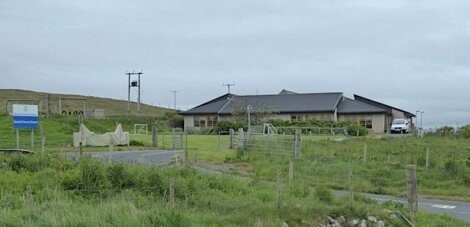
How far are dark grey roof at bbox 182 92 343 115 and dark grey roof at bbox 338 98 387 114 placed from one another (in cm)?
91

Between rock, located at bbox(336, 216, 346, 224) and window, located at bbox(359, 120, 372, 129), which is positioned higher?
window, located at bbox(359, 120, 372, 129)

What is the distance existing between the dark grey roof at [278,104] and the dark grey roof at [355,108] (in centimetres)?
91

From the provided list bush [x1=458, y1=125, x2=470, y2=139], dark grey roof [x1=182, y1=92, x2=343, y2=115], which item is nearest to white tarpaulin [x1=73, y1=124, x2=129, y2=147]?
bush [x1=458, y1=125, x2=470, y2=139]

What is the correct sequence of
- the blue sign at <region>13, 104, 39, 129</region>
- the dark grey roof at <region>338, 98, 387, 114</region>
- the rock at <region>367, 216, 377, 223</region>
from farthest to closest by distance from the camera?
the dark grey roof at <region>338, 98, 387, 114</region>
the blue sign at <region>13, 104, 39, 129</region>
the rock at <region>367, 216, 377, 223</region>

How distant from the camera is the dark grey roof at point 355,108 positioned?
7350 cm

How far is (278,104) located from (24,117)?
52.7 meters

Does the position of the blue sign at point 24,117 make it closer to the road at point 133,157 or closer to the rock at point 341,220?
the road at point 133,157

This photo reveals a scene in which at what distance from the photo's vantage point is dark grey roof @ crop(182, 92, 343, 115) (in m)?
76.3

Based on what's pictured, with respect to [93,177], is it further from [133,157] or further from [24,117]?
[24,117]

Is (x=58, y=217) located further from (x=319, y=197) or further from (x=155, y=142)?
(x=155, y=142)

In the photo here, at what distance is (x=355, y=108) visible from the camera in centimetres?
7544

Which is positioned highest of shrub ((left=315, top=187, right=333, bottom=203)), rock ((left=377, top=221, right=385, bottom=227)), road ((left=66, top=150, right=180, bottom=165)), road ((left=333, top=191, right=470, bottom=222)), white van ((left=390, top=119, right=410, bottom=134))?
white van ((left=390, top=119, right=410, bottom=134))

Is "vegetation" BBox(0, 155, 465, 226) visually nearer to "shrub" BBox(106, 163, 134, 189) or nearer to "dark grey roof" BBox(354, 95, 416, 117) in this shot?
"shrub" BBox(106, 163, 134, 189)

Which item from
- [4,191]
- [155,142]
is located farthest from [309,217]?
[155,142]
